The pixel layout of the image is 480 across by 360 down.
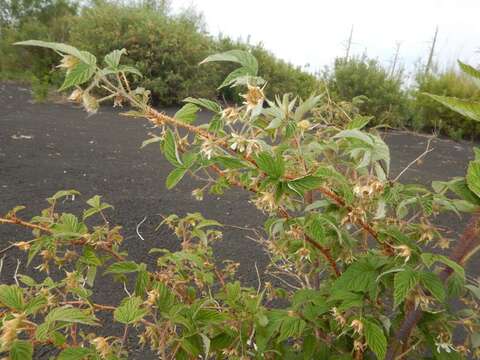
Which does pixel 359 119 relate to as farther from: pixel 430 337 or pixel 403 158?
pixel 403 158

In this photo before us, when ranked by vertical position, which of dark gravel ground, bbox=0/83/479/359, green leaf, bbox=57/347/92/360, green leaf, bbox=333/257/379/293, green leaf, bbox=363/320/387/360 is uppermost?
green leaf, bbox=333/257/379/293

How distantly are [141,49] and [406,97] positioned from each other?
518 cm

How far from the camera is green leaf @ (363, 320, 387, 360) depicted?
2.25ft

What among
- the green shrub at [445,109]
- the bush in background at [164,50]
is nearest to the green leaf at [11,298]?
the bush in background at [164,50]

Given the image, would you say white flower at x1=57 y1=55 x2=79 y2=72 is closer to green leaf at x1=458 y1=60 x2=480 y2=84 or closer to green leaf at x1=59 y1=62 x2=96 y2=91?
green leaf at x1=59 y1=62 x2=96 y2=91

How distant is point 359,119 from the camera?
2.39 feet

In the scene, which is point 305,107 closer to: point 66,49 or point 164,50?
point 66,49

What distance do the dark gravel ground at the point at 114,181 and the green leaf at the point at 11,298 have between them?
2.87 feet

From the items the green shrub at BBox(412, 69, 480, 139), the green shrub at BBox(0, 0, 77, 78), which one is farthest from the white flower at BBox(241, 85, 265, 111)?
the green shrub at BBox(0, 0, 77, 78)

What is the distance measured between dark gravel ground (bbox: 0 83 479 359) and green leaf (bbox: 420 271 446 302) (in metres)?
0.84

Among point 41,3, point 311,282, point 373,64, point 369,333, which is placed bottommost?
point 311,282

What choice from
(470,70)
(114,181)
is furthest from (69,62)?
(114,181)

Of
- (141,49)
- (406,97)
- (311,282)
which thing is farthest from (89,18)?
(311,282)

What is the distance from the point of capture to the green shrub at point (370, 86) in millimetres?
7535
